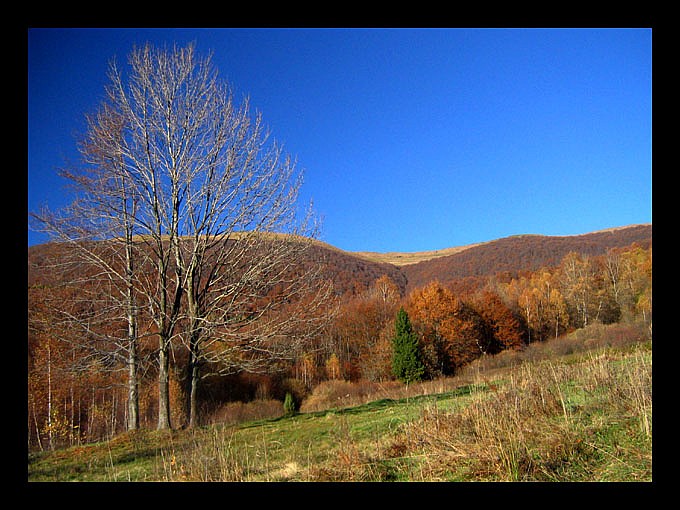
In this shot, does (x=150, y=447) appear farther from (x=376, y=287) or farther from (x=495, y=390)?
(x=376, y=287)

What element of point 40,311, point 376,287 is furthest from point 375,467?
point 376,287

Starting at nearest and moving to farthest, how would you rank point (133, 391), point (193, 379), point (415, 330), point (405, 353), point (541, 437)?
point (541, 437) → point (193, 379) → point (133, 391) → point (405, 353) → point (415, 330)

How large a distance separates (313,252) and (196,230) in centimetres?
300

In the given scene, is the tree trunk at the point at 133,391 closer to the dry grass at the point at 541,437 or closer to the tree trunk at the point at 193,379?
the tree trunk at the point at 193,379

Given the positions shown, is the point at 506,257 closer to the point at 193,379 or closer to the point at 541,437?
the point at 193,379

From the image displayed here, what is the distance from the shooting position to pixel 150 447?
772cm

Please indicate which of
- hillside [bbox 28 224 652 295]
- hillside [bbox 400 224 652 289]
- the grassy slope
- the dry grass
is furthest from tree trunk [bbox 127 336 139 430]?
hillside [bbox 400 224 652 289]

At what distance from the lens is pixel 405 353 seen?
1444 inches

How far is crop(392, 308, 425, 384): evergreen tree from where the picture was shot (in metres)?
36.0

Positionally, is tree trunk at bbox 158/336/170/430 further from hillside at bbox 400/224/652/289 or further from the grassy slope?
hillside at bbox 400/224/652/289

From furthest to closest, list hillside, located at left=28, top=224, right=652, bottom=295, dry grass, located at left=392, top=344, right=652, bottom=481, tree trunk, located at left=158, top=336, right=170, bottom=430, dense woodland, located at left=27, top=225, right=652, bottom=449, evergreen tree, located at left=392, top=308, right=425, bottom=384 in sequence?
hillside, located at left=28, top=224, right=652, bottom=295, evergreen tree, located at left=392, top=308, right=425, bottom=384, dense woodland, located at left=27, top=225, right=652, bottom=449, tree trunk, located at left=158, top=336, right=170, bottom=430, dry grass, located at left=392, top=344, right=652, bottom=481

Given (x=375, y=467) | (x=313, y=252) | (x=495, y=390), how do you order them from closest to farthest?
1. (x=375, y=467)
2. (x=495, y=390)
3. (x=313, y=252)

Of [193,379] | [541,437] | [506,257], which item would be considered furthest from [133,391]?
[506,257]

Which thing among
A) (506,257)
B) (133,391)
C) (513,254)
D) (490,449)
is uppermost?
(513,254)
